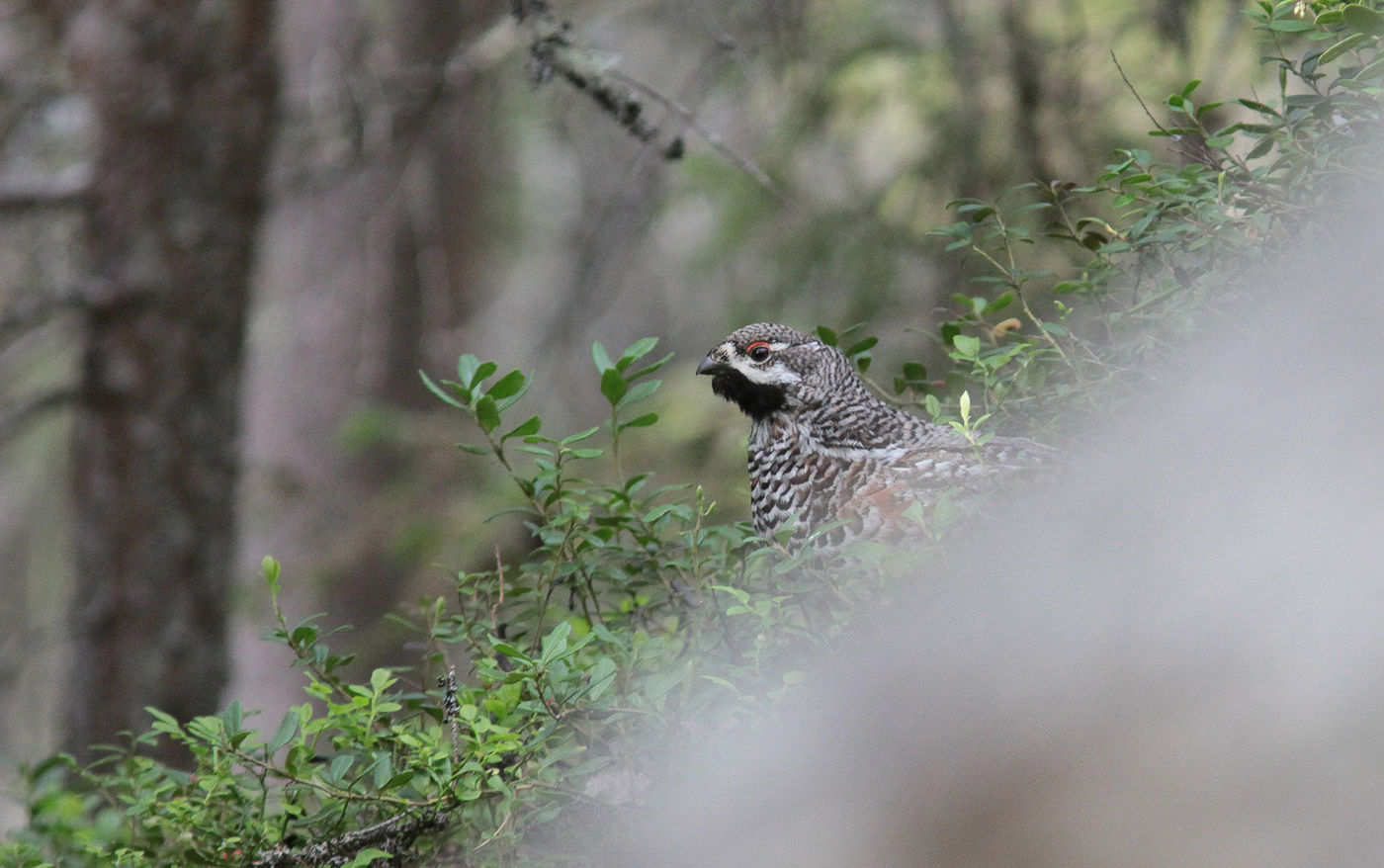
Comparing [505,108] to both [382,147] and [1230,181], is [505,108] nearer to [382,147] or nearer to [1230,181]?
[382,147]

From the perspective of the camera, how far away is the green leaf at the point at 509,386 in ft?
5.99

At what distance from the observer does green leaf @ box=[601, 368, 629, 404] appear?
6.25 feet

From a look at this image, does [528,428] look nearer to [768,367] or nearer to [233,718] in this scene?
[233,718]

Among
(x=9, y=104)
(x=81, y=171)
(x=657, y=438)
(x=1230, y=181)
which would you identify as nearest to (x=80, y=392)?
(x=81, y=171)

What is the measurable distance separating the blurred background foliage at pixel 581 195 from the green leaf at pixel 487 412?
3.55ft

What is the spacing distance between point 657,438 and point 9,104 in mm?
3562

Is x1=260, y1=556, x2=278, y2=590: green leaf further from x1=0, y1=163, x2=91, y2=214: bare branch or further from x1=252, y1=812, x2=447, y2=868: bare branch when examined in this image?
x1=0, y1=163, x2=91, y2=214: bare branch

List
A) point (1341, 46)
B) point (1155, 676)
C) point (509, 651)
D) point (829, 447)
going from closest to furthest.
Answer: point (1155, 676), point (509, 651), point (1341, 46), point (829, 447)

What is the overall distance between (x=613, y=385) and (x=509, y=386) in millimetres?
177

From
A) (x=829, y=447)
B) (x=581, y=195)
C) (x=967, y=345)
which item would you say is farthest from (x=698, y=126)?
(x=581, y=195)

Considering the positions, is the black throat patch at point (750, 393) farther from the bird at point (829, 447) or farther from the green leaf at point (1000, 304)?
the green leaf at point (1000, 304)

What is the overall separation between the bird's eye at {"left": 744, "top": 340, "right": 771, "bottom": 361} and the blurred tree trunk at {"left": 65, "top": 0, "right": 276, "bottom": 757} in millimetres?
3264

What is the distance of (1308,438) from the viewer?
1244 mm

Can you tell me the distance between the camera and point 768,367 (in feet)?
10.2
